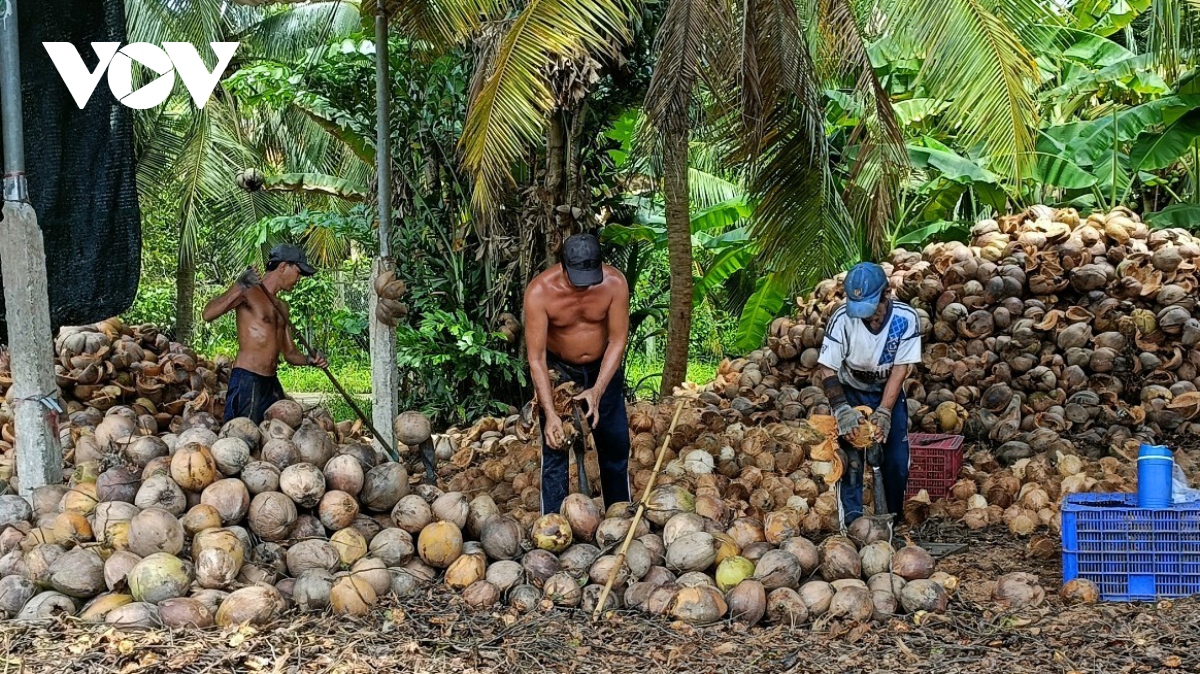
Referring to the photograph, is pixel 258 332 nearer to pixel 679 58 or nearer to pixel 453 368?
pixel 453 368

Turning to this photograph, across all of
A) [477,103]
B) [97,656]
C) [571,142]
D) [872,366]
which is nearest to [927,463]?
[872,366]

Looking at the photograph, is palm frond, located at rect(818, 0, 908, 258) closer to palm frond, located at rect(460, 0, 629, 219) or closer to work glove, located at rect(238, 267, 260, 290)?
palm frond, located at rect(460, 0, 629, 219)

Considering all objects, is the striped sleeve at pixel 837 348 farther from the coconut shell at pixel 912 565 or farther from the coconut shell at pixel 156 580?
the coconut shell at pixel 156 580

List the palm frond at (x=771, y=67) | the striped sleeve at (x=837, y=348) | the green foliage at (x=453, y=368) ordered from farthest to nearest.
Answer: the green foliage at (x=453, y=368), the palm frond at (x=771, y=67), the striped sleeve at (x=837, y=348)

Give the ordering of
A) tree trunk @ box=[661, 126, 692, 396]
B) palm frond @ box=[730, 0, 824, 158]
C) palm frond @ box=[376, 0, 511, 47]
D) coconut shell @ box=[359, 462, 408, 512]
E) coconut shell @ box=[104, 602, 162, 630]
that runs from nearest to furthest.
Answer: coconut shell @ box=[104, 602, 162, 630]
coconut shell @ box=[359, 462, 408, 512]
palm frond @ box=[376, 0, 511, 47]
palm frond @ box=[730, 0, 824, 158]
tree trunk @ box=[661, 126, 692, 396]

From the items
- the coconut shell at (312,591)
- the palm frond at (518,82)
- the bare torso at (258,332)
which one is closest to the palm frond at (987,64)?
the palm frond at (518,82)

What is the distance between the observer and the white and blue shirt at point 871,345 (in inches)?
199

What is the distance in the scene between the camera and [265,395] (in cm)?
640

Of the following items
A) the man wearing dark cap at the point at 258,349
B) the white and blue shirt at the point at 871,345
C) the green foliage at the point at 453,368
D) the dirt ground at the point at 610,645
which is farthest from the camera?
the green foliage at the point at 453,368

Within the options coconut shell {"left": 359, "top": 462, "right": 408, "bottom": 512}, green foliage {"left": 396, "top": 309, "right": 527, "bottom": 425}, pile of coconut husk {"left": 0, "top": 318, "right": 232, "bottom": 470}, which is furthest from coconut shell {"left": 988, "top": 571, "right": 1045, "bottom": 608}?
pile of coconut husk {"left": 0, "top": 318, "right": 232, "bottom": 470}

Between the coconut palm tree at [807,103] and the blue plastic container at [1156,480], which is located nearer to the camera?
the blue plastic container at [1156,480]

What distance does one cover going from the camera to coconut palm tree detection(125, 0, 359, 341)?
48.0ft

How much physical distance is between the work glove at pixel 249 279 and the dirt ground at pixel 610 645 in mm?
2193

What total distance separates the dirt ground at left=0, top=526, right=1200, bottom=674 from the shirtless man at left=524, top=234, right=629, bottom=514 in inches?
41.9
